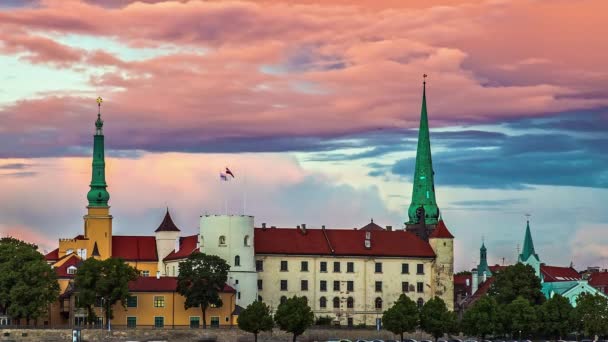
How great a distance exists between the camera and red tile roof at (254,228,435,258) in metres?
159

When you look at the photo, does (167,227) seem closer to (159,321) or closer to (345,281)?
(345,281)

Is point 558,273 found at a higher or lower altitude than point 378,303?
higher

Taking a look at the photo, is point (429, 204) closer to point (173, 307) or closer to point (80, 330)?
point (173, 307)

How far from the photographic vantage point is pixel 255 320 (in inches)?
5197

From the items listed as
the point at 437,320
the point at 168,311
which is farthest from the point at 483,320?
the point at 168,311

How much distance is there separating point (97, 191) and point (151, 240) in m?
9.09

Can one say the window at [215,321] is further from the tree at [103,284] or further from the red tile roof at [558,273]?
the red tile roof at [558,273]

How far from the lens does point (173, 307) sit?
144m


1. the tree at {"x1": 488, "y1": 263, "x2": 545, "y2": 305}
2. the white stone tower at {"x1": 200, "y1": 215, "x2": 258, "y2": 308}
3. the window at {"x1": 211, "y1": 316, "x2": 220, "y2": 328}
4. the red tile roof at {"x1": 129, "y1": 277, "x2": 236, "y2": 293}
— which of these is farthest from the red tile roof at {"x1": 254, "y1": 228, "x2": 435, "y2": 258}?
the window at {"x1": 211, "y1": 316, "x2": 220, "y2": 328}

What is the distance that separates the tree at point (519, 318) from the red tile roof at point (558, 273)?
35132 mm

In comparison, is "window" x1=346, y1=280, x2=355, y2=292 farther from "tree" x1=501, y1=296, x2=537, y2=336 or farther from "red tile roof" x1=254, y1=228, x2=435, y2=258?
"tree" x1=501, y1=296, x2=537, y2=336

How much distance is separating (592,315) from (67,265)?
51739 millimetres

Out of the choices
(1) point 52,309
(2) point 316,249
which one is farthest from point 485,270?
(1) point 52,309

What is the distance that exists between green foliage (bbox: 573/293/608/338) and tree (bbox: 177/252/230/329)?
34.1 metres
